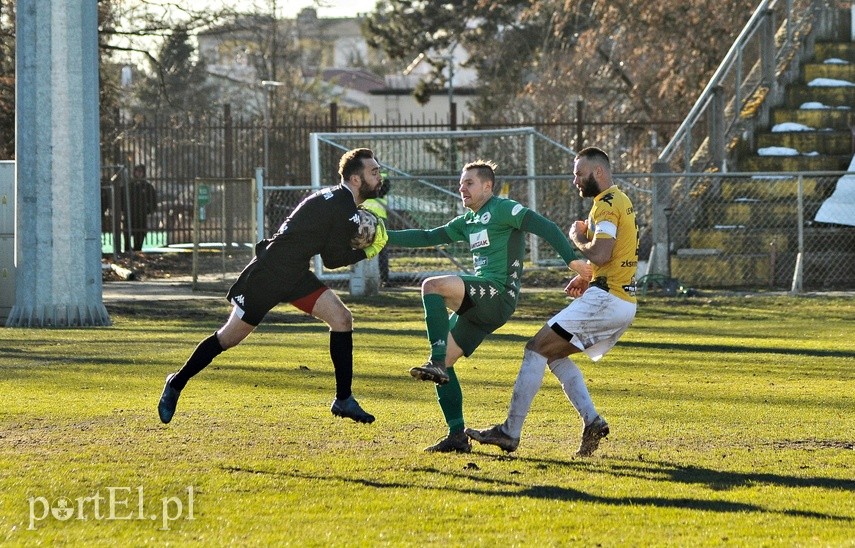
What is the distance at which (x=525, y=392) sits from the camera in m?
8.32

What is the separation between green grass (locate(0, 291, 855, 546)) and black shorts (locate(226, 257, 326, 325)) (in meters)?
0.76

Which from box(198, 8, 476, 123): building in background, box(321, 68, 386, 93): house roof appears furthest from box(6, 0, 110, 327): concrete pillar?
box(321, 68, 386, 93): house roof

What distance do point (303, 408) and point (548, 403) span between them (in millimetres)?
1823

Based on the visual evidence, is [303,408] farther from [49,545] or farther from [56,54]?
[56,54]

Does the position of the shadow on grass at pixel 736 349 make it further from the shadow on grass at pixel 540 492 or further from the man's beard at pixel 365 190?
the shadow on grass at pixel 540 492

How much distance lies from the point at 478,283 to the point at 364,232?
0.79m

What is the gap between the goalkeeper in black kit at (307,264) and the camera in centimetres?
888

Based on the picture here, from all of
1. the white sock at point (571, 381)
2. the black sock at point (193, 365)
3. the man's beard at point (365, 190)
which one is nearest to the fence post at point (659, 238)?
the man's beard at point (365, 190)

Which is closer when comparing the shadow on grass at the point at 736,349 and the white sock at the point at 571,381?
the white sock at the point at 571,381

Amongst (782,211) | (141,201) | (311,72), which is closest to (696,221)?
(782,211)

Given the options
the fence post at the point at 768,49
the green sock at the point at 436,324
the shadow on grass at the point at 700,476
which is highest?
the fence post at the point at 768,49

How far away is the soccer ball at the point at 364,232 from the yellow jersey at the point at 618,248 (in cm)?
136

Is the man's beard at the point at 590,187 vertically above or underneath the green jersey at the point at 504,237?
above

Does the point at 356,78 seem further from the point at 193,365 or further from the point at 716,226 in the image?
the point at 193,365
